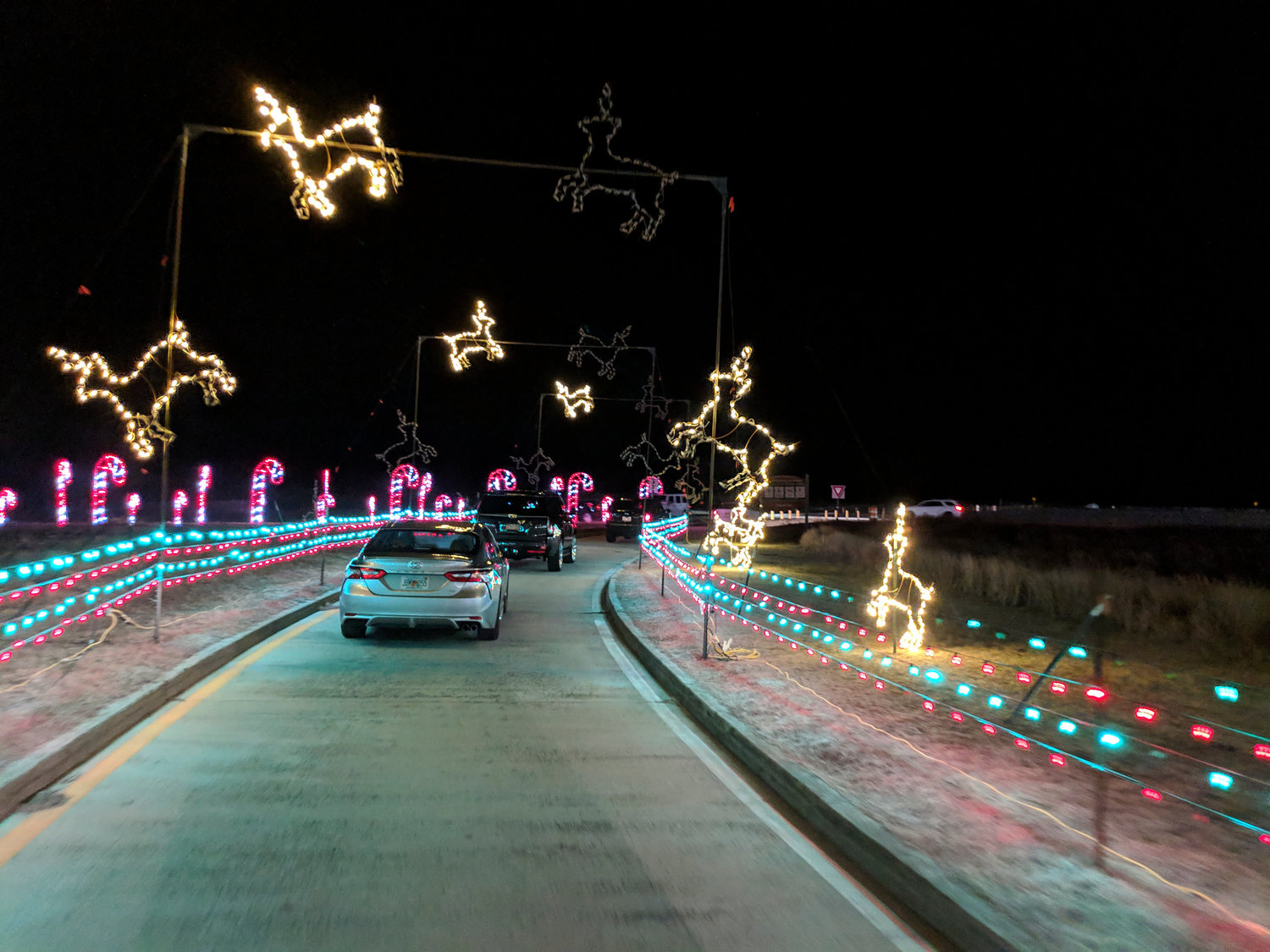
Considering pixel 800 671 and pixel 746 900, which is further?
pixel 800 671

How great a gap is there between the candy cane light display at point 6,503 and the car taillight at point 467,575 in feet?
73.2

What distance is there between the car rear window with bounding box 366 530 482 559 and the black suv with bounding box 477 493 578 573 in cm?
1052

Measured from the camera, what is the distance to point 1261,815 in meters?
5.80

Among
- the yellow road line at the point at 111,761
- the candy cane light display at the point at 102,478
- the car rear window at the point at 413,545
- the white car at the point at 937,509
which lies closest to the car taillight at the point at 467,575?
the car rear window at the point at 413,545

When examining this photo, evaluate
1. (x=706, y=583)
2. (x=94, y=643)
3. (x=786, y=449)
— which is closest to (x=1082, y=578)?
(x=786, y=449)

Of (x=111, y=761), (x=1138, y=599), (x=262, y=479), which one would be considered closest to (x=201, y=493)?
(x=262, y=479)

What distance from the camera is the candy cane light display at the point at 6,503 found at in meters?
28.2

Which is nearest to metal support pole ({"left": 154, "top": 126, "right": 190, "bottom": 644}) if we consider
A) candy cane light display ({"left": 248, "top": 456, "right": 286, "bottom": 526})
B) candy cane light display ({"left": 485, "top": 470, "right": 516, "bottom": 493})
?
candy cane light display ({"left": 248, "top": 456, "right": 286, "bottom": 526})

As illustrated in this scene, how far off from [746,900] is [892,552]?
9377 millimetres

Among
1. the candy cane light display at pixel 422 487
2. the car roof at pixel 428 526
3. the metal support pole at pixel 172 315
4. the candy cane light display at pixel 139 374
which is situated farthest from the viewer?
the candy cane light display at pixel 422 487

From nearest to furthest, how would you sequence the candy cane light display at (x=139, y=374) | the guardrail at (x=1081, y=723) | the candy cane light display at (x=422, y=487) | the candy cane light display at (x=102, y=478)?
the guardrail at (x=1081, y=723), the candy cane light display at (x=139, y=374), the candy cane light display at (x=102, y=478), the candy cane light display at (x=422, y=487)

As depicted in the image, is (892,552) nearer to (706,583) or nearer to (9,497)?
(706,583)

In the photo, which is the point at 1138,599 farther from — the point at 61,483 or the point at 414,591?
the point at 61,483

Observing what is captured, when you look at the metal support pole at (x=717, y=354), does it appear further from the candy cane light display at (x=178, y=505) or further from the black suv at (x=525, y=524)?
the candy cane light display at (x=178, y=505)
